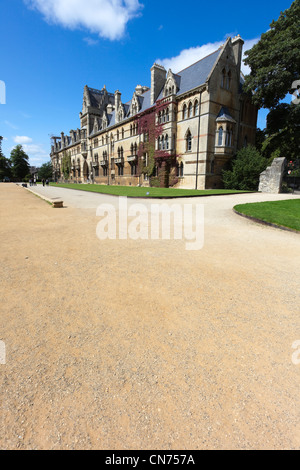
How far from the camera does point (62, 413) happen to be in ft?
5.48

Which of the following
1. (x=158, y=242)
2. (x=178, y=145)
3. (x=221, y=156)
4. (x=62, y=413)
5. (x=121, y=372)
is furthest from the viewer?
(x=178, y=145)

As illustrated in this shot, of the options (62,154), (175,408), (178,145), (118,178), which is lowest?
(175,408)

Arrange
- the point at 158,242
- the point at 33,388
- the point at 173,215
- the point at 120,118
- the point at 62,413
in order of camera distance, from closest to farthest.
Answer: the point at 62,413
the point at 33,388
the point at 158,242
the point at 173,215
the point at 120,118

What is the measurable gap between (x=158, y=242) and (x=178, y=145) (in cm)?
2720

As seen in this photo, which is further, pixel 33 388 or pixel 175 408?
pixel 33 388

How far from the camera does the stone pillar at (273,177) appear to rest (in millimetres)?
20281

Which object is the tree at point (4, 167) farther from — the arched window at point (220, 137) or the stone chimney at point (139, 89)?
the arched window at point (220, 137)

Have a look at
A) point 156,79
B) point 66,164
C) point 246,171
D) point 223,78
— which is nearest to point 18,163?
point 66,164

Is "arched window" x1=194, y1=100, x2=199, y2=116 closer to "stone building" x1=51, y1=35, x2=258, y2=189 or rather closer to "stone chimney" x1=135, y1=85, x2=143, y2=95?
"stone building" x1=51, y1=35, x2=258, y2=189

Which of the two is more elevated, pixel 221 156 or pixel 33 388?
pixel 221 156

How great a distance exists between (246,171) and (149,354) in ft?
84.4

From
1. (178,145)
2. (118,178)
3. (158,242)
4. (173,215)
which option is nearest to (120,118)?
(118,178)

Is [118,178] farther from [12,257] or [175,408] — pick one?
[175,408]

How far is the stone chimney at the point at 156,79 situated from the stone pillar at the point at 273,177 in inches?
867
